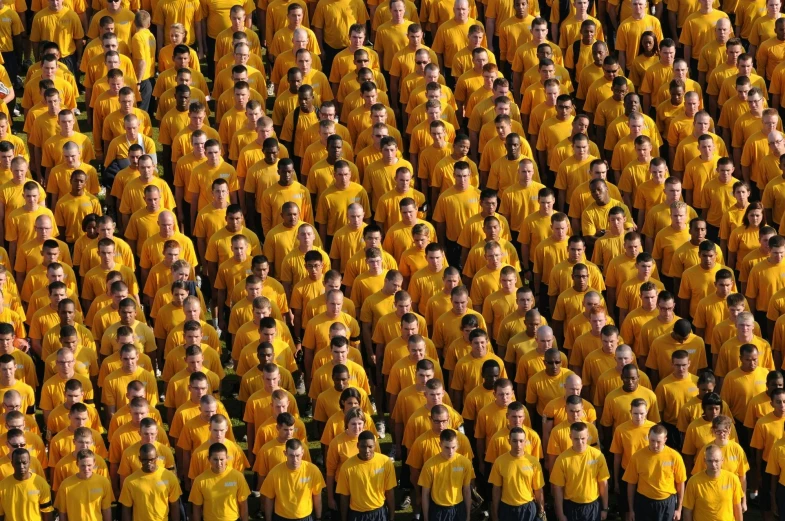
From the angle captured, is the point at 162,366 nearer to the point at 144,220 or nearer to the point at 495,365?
the point at 144,220

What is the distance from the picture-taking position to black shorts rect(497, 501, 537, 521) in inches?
973

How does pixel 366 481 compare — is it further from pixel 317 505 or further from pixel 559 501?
pixel 559 501

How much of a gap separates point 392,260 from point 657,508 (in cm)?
445

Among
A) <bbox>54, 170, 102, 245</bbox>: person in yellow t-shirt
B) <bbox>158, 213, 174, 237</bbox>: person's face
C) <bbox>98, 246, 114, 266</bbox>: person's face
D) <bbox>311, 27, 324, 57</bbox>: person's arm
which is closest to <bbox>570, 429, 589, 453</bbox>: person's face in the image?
<bbox>158, 213, 174, 237</bbox>: person's face

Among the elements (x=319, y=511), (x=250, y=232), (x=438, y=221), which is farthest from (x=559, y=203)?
(x=319, y=511)

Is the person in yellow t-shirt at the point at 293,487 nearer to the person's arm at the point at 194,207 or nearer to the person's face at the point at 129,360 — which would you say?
the person's face at the point at 129,360

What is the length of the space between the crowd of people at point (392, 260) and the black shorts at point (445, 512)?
3 cm

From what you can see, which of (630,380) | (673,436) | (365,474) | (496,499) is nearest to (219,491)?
(365,474)

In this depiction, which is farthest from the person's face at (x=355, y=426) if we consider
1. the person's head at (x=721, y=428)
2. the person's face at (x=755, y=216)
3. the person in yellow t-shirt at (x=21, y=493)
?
the person's face at (x=755, y=216)

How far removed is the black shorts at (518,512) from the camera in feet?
81.1

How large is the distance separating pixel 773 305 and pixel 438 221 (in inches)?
155

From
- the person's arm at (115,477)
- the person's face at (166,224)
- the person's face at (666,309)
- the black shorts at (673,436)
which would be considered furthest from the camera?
the person's face at (166,224)

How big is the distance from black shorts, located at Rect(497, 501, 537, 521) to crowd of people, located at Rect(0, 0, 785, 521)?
20 millimetres

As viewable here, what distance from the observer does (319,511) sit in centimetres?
2480
